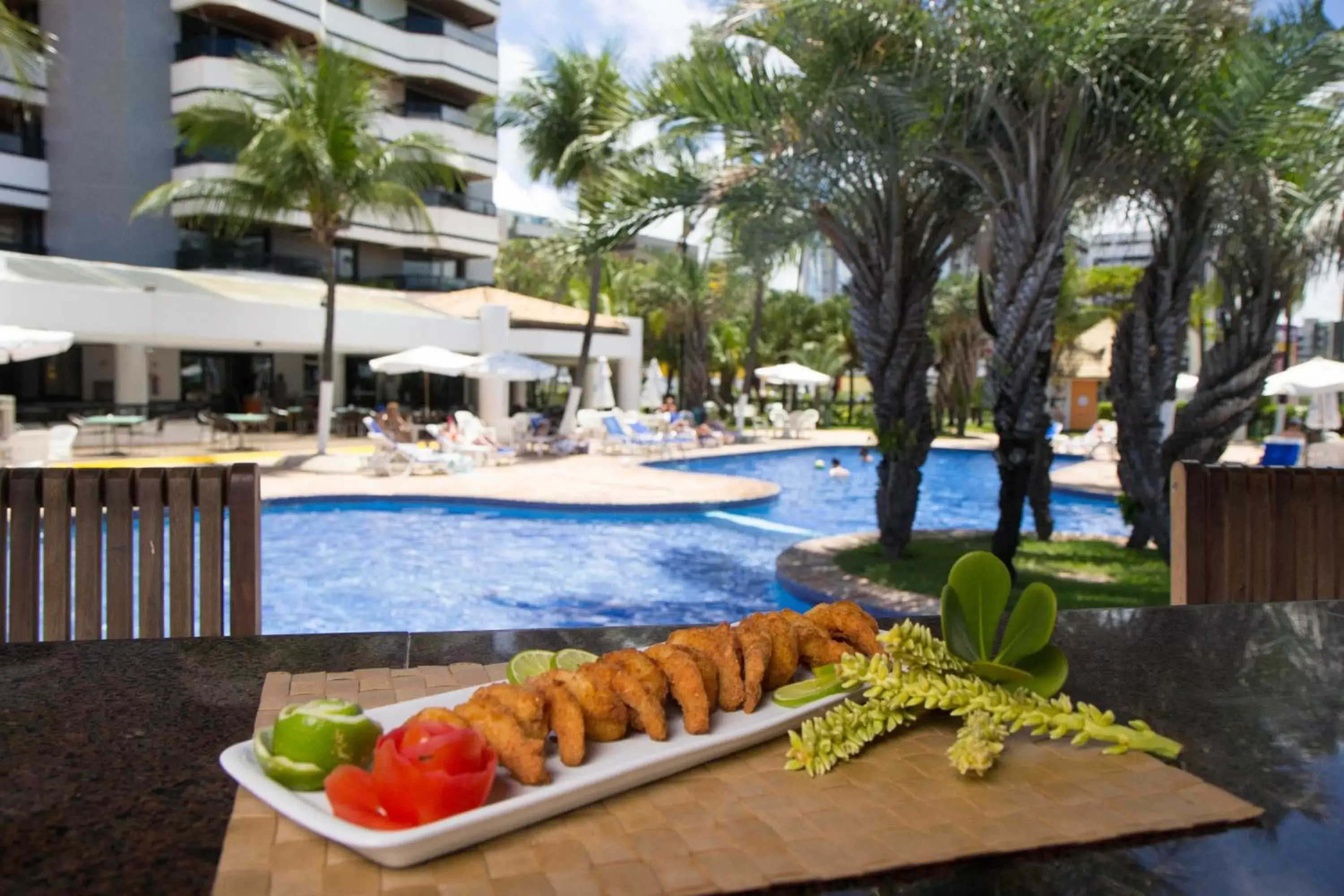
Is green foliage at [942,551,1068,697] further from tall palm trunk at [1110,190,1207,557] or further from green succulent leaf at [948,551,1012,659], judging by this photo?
tall palm trunk at [1110,190,1207,557]

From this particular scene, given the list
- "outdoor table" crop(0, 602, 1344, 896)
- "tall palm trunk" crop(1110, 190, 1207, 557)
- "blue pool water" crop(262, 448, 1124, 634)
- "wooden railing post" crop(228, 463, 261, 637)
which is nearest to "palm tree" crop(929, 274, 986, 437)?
"blue pool water" crop(262, 448, 1124, 634)

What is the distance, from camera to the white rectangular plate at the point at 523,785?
0.97 m

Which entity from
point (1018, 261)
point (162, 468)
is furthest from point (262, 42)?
point (162, 468)

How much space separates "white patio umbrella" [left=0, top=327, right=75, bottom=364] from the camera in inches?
599

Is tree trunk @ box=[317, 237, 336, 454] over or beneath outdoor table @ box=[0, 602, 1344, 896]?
over

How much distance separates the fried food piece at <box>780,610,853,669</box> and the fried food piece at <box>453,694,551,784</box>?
1.52ft

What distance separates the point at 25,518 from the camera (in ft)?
9.00

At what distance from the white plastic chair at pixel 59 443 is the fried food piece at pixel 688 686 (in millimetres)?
16801

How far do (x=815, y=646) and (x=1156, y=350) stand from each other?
10.3 meters

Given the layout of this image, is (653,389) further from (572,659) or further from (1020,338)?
(572,659)

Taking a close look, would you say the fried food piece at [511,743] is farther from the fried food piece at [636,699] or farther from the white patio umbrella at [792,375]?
the white patio umbrella at [792,375]

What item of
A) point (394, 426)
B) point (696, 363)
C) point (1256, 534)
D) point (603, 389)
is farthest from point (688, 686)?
point (696, 363)

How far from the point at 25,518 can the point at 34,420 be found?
2349 centimetres

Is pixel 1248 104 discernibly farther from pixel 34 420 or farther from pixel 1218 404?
pixel 34 420
